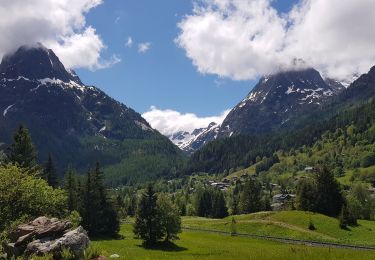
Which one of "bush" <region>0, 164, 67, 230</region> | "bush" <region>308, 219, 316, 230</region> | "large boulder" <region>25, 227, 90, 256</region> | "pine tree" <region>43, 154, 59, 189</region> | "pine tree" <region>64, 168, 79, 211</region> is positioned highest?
"pine tree" <region>43, 154, 59, 189</region>

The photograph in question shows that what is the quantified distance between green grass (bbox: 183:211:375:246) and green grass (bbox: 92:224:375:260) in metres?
13.9

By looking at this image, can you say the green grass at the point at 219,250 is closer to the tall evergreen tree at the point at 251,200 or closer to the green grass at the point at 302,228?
the green grass at the point at 302,228

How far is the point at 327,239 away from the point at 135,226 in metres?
41.0

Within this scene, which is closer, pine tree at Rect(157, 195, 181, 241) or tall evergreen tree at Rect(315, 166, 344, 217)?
pine tree at Rect(157, 195, 181, 241)

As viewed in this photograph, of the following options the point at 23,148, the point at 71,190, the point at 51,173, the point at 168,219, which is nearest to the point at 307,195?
the point at 168,219

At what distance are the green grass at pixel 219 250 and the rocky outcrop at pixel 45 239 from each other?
270cm

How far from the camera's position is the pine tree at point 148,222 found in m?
81.2

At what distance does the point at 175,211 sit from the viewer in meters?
84.3

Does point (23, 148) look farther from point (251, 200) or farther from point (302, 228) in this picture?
point (251, 200)

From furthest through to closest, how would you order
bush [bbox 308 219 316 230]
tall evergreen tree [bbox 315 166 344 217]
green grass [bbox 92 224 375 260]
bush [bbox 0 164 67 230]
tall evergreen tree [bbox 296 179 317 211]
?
tall evergreen tree [bbox 296 179 317 211] → tall evergreen tree [bbox 315 166 344 217] → bush [bbox 308 219 316 230] → bush [bbox 0 164 67 230] → green grass [bbox 92 224 375 260]

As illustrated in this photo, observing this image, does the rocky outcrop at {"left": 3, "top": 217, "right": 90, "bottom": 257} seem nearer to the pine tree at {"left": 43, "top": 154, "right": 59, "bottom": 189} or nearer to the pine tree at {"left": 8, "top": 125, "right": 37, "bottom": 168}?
the pine tree at {"left": 8, "top": 125, "right": 37, "bottom": 168}

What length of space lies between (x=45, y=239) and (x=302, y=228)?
84241 millimetres

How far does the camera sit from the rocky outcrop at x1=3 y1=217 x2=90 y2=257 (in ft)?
106

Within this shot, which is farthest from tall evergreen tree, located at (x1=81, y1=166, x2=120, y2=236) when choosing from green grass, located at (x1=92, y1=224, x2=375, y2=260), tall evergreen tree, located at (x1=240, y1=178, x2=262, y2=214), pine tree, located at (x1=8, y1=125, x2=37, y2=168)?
tall evergreen tree, located at (x1=240, y1=178, x2=262, y2=214)
